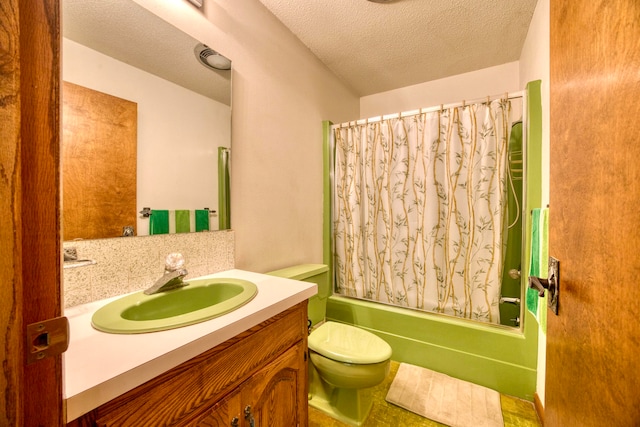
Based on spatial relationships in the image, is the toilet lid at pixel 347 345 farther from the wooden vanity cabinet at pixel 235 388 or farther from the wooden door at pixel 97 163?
the wooden door at pixel 97 163

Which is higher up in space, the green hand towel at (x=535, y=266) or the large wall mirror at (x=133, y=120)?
the large wall mirror at (x=133, y=120)

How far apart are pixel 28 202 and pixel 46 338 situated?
0.59 ft

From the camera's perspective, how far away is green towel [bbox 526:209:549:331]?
1.04 m

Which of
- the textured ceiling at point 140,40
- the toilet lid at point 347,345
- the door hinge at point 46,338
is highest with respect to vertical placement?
the textured ceiling at point 140,40

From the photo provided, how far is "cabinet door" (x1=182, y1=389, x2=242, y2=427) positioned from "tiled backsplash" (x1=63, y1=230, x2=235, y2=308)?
1.76 ft

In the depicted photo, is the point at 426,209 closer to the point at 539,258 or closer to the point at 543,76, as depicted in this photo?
the point at 539,258

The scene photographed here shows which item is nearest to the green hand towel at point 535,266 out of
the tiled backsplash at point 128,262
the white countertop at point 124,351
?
the white countertop at point 124,351

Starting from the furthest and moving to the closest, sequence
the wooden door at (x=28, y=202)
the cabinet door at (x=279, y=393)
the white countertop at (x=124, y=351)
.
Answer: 1. the cabinet door at (x=279, y=393)
2. the white countertop at (x=124, y=351)
3. the wooden door at (x=28, y=202)

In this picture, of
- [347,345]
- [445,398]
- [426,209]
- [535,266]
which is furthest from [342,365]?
[426,209]

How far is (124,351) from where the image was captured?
0.56 m

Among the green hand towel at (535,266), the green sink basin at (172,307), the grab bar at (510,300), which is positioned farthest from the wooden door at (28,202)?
the grab bar at (510,300)

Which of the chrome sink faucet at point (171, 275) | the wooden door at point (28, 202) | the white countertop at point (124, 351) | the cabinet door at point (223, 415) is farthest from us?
the chrome sink faucet at point (171, 275)

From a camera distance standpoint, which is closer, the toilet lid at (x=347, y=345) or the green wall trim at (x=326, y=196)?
the toilet lid at (x=347, y=345)

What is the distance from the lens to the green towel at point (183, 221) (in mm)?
1122
